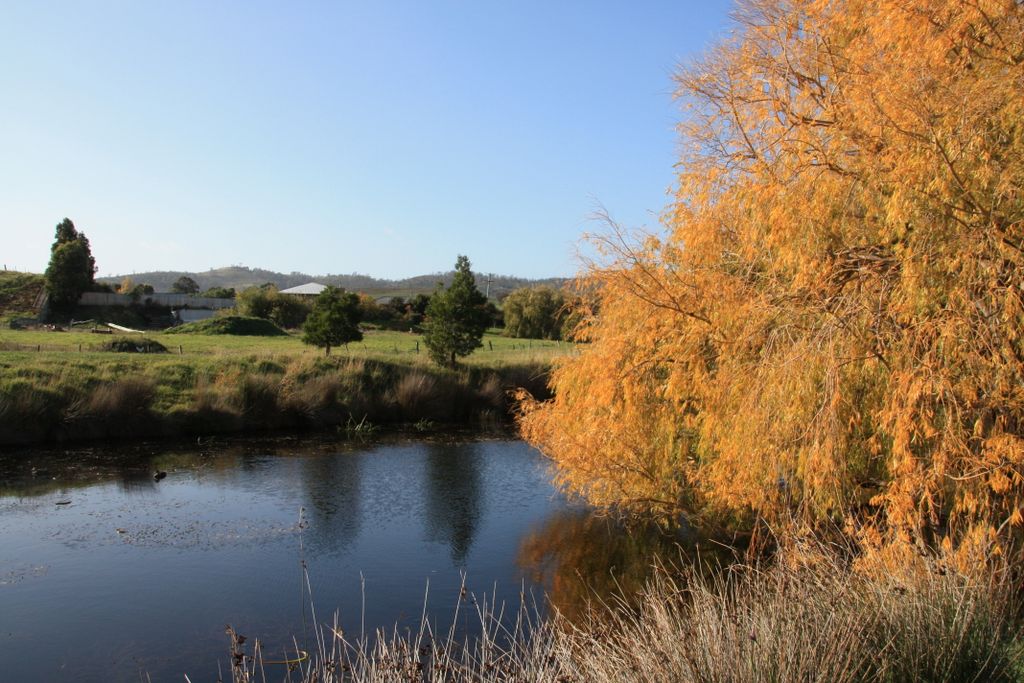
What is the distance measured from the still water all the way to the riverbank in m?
1.98

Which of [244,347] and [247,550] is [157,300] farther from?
[247,550]

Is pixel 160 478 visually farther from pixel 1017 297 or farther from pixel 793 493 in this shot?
pixel 1017 297

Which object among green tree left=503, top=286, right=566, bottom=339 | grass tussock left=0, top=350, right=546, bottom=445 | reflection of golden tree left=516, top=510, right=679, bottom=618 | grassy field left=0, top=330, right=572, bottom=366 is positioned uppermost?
green tree left=503, top=286, right=566, bottom=339

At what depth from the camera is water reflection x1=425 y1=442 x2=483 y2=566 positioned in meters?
14.8

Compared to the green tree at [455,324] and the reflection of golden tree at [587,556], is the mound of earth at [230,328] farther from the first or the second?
the reflection of golden tree at [587,556]

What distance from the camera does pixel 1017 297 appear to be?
7535mm

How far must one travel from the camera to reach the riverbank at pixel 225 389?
2209cm

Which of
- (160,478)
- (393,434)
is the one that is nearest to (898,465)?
(160,478)

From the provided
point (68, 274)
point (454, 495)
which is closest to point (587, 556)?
point (454, 495)

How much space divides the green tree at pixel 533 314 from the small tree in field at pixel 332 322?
15115 millimetres

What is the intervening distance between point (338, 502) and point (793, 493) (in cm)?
1017

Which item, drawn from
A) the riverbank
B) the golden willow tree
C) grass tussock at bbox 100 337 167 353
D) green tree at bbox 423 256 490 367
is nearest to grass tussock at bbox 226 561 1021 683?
the golden willow tree

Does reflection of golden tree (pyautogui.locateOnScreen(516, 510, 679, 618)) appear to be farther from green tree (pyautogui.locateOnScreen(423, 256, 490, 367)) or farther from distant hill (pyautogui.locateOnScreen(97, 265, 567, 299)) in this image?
distant hill (pyautogui.locateOnScreen(97, 265, 567, 299))

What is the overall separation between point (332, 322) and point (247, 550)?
20.1 meters
